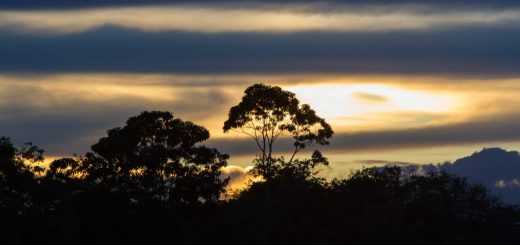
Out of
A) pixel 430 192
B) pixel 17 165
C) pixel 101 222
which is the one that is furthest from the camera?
pixel 430 192

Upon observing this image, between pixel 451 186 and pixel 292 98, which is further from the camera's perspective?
pixel 451 186

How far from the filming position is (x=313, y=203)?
11375 centimetres

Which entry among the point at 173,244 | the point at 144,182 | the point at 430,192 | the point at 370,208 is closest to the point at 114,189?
the point at 144,182

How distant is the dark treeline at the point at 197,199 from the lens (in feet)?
336

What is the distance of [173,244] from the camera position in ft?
343

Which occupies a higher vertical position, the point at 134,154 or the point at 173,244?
the point at 134,154

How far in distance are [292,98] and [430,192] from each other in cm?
2566

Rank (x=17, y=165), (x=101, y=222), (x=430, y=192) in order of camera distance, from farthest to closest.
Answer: (x=430, y=192) → (x=101, y=222) → (x=17, y=165)

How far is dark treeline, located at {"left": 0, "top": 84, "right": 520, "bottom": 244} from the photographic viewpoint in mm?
102500

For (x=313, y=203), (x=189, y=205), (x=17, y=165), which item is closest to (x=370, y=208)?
(x=313, y=203)

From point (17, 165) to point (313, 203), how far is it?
27.1 m

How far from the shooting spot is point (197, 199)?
371 feet

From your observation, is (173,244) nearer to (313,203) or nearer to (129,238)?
(129,238)

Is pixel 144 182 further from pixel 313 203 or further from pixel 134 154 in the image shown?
pixel 313 203
